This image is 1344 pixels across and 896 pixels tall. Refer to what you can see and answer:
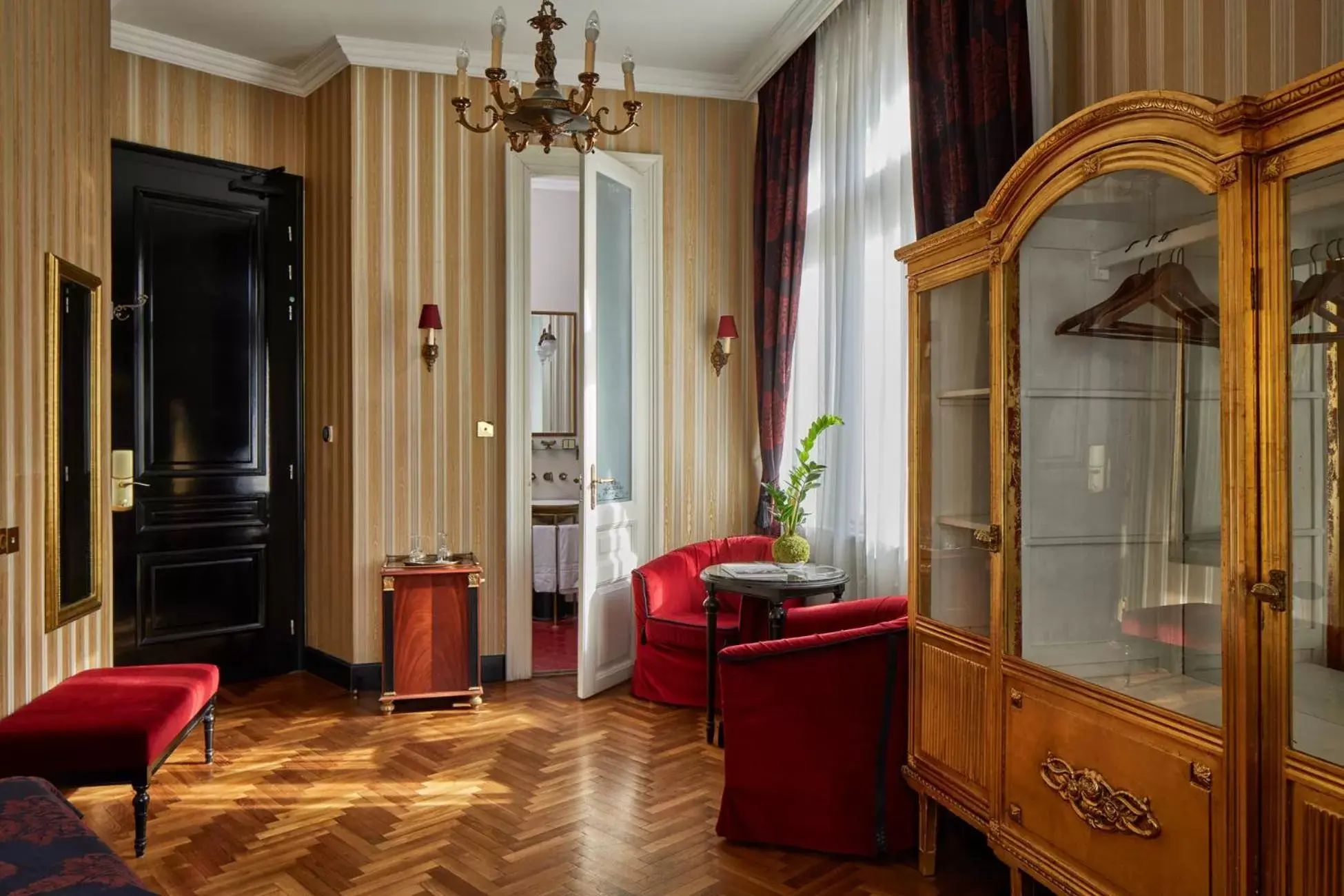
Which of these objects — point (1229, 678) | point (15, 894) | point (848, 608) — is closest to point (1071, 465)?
point (1229, 678)

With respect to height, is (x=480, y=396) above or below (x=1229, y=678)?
above

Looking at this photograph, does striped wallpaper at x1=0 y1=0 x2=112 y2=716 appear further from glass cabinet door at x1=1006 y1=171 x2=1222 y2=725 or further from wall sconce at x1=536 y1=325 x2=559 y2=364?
wall sconce at x1=536 y1=325 x2=559 y2=364

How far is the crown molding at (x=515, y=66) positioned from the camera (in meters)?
4.65

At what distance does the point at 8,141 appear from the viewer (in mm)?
2727

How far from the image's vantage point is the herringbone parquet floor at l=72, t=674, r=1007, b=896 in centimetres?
266

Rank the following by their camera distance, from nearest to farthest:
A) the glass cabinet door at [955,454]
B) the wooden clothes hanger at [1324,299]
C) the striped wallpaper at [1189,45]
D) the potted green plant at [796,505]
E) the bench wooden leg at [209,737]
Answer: the wooden clothes hanger at [1324,299]
the striped wallpaper at [1189,45]
the glass cabinet door at [955,454]
the bench wooden leg at [209,737]
the potted green plant at [796,505]

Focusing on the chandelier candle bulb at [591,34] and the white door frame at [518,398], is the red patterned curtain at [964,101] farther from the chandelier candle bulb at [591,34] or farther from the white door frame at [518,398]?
the white door frame at [518,398]

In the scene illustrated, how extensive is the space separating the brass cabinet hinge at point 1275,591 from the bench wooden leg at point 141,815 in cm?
291

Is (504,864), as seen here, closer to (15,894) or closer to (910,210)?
(15,894)

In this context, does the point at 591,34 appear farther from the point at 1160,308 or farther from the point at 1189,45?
the point at 1160,308

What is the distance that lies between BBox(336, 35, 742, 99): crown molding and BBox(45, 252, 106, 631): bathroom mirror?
185 cm

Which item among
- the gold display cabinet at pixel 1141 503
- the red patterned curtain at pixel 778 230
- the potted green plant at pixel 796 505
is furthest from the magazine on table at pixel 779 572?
the gold display cabinet at pixel 1141 503

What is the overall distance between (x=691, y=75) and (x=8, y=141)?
3.26 metres

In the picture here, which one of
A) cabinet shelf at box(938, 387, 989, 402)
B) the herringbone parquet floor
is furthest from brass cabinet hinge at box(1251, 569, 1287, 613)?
the herringbone parquet floor
